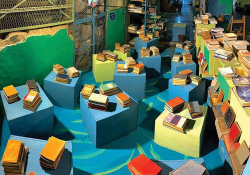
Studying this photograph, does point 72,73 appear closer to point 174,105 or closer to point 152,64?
point 152,64

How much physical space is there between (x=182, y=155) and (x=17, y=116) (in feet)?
11.3

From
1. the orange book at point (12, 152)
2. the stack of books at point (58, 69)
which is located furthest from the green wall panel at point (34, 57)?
the orange book at point (12, 152)

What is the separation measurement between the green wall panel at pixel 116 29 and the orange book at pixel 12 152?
662cm

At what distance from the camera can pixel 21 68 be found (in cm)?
766

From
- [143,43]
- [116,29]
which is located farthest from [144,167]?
[116,29]

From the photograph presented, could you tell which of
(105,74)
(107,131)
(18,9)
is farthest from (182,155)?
(18,9)

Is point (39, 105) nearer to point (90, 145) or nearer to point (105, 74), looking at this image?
point (90, 145)

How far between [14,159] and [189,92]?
176 inches

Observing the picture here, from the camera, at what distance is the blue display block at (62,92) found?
24.1 ft

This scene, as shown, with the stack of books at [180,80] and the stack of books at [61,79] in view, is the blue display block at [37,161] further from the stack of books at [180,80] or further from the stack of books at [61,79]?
the stack of books at [180,80]

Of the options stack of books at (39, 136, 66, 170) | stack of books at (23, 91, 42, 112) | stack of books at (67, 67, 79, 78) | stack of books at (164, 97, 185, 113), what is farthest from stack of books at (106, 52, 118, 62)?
stack of books at (39, 136, 66, 170)

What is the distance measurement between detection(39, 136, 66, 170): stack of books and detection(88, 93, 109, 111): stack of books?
141 centimetres

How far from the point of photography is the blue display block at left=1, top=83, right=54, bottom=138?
19.5 feet

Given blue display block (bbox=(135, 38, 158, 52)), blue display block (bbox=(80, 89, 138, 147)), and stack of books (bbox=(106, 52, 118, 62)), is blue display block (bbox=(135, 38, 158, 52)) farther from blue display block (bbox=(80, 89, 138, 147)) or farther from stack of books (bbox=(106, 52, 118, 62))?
blue display block (bbox=(80, 89, 138, 147))
